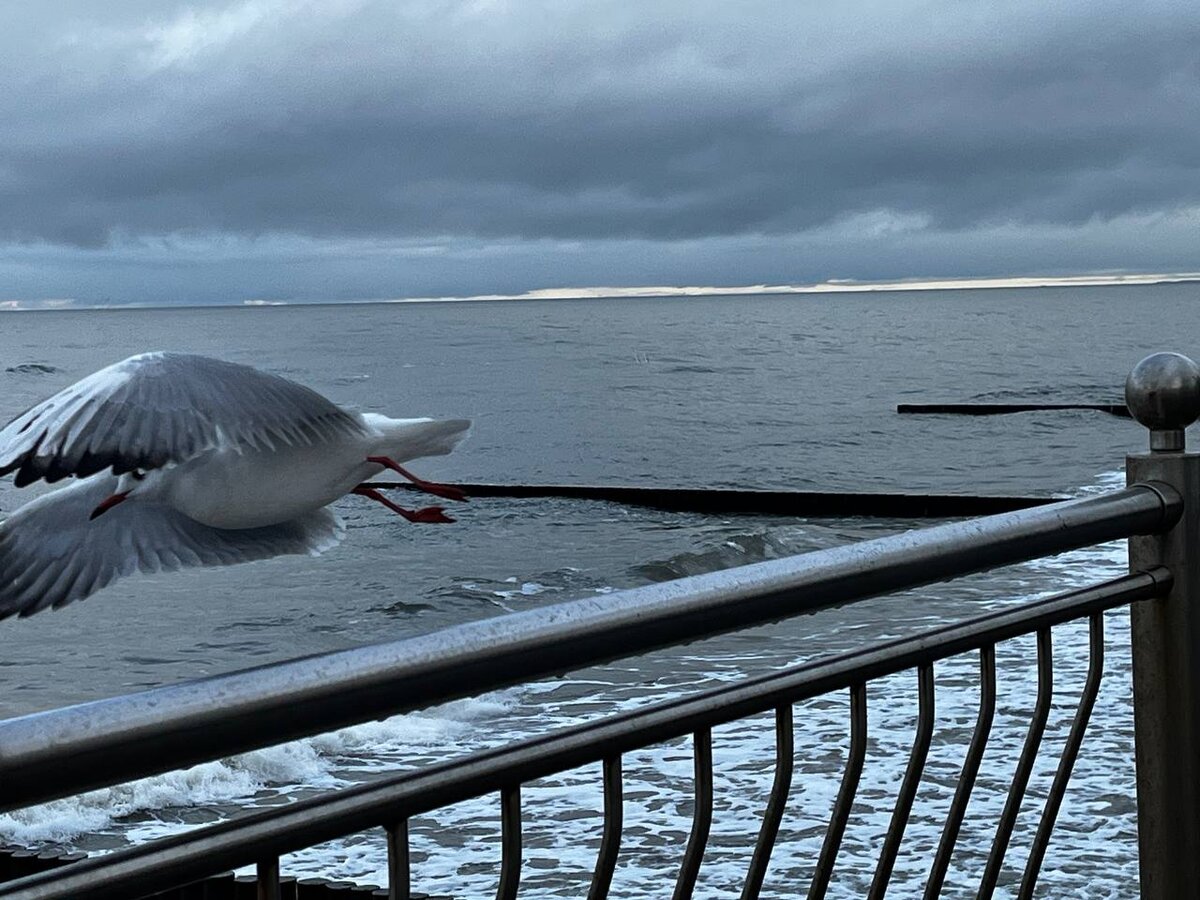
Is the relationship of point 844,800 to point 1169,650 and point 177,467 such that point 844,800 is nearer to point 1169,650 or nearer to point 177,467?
point 1169,650

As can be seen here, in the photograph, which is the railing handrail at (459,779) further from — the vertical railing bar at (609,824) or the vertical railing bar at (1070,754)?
the vertical railing bar at (1070,754)

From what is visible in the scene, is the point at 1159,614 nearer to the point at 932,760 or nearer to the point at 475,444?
the point at 932,760

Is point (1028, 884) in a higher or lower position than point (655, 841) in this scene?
higher

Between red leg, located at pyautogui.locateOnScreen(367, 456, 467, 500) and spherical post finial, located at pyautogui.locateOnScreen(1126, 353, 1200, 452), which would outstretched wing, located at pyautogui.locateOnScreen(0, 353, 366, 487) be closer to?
red leg, located at pyautogui.locateOnScreen(367, 456, 467, 500)

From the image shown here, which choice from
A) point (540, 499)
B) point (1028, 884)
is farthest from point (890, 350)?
point (1028, 884)

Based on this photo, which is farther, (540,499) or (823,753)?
(540,499)

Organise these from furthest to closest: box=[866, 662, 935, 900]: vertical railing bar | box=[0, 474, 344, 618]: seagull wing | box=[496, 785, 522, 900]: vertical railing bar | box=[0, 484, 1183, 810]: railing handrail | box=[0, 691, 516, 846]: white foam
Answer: box=[0, 691, 516, 846]: white foam < box=[0, 474, 344, 618]: seagull wing < box=[866, 662, 935, 900]: vertical railing bar < box=[496, 785, 522, 900]: vertical railing bar < box=[0, 484, 1183, 810]: railing handrail

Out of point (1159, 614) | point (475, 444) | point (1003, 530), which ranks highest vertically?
point (1003, 530)

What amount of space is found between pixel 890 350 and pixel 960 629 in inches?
3354

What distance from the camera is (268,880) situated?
131cm

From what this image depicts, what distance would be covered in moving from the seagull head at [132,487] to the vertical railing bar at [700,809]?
1180mm

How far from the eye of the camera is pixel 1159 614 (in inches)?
97.4

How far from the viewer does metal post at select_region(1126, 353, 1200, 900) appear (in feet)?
8.05

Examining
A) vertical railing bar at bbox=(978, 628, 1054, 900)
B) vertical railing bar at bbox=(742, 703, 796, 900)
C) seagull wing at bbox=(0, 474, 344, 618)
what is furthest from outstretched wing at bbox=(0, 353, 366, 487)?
vertical railing bar at bbox=(978, 628, 1054, 900)
